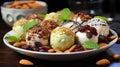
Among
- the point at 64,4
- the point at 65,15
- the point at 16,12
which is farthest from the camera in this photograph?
the point at 64,4

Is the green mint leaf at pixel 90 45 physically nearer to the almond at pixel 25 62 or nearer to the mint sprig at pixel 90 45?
the mint sprig at pixel 90 45

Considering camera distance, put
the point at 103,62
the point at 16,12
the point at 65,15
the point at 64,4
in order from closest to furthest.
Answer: the point at 103,62
the point at 65,15
the point at 16,12
the point at 64,4

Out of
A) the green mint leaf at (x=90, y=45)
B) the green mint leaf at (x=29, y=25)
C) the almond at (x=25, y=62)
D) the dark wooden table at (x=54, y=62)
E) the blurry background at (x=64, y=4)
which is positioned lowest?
the blurry background at (x=64, y=4)

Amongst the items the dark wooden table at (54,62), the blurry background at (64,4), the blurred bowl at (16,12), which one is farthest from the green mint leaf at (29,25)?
the blurry background at (64,4)

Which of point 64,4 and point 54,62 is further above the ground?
point 54,62

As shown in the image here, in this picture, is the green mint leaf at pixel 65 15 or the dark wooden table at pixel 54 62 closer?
the dark wooden table at pixel 54 62

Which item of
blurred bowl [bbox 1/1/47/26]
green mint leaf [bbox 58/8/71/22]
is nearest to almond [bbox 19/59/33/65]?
green mint leaf [bbox 58/8/71/22]

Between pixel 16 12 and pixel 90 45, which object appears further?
pixel 16 12

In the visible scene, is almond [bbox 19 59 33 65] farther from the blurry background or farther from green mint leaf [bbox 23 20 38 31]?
the blurry background

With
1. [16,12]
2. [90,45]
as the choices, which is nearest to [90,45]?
[90,45]

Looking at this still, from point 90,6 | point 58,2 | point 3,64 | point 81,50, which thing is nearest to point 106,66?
point 81,50

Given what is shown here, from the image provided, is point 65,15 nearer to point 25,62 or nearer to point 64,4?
point 25,62
